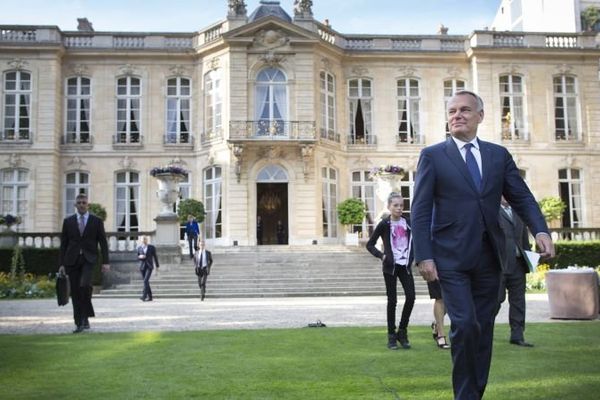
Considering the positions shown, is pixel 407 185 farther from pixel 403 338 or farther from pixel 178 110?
pixel 403 338

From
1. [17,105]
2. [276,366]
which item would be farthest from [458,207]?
[17,105]

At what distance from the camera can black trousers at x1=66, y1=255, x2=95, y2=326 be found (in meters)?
8.87

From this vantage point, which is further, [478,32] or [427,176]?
[478,32]

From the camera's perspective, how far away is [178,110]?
27891 millimetres

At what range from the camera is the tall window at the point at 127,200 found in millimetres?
27281

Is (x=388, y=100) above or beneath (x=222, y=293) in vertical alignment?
above

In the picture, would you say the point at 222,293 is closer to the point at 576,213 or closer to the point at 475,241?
the point at 475,241

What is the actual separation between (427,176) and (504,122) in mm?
25786

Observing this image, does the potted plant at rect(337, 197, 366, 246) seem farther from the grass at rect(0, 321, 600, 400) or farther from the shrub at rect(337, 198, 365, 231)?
the grass at rect(0, 321, 600, 400)

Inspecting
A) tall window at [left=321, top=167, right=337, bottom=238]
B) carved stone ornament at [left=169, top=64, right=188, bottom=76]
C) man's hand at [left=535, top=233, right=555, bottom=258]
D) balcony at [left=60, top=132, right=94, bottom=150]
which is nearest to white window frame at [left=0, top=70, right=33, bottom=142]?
balcony at [left=60, top=132, right=94, bottom=150]

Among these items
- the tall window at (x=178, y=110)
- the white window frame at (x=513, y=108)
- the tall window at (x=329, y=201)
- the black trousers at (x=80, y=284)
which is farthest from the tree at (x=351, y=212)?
the black trousers at (x=80, y=284)

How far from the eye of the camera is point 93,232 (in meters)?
9.02

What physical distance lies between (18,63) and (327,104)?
1263 cm

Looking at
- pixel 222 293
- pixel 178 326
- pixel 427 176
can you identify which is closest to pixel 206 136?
pixel 222 293
